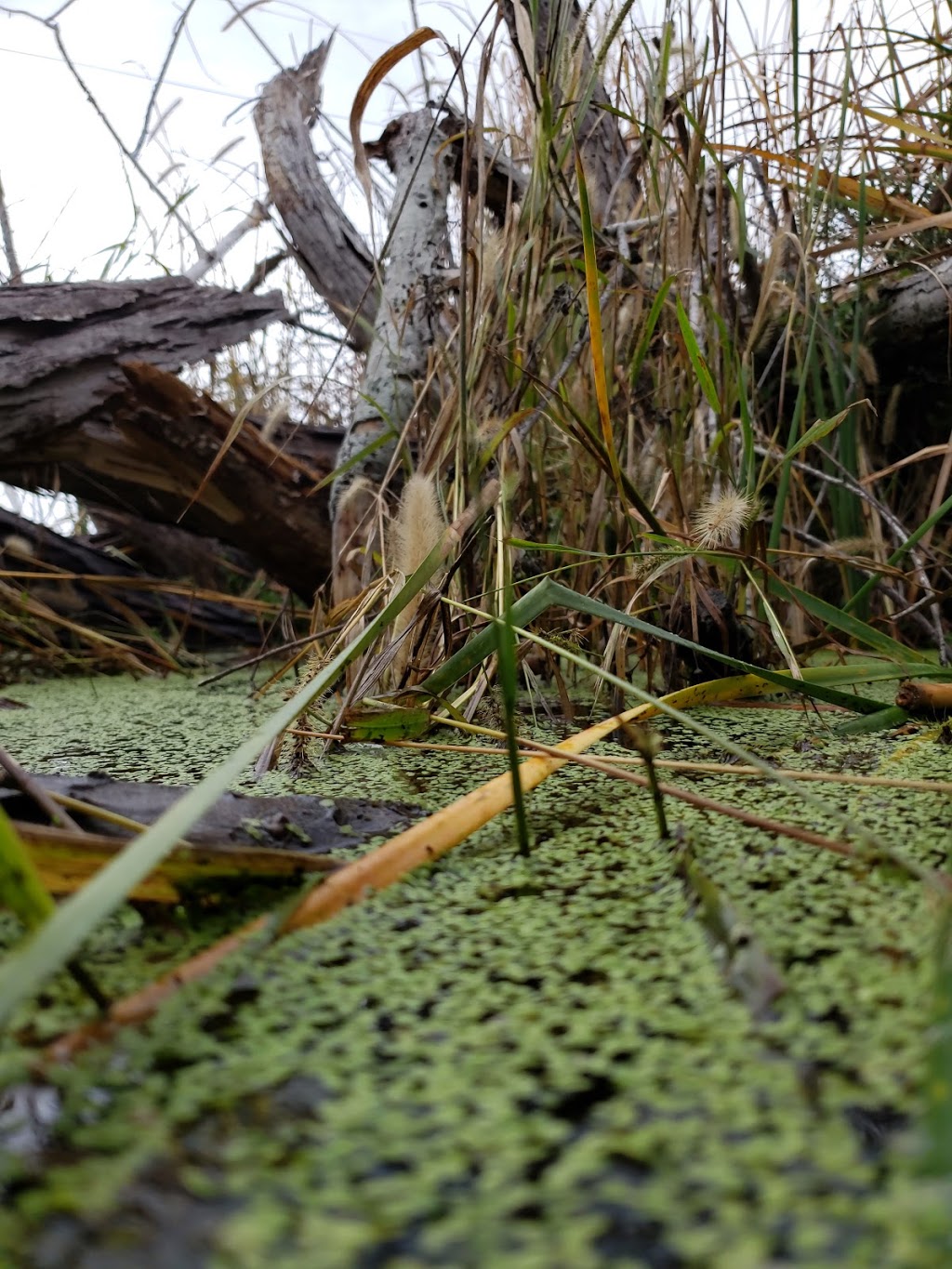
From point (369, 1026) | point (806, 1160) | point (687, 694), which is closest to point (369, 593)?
point (687, 694)

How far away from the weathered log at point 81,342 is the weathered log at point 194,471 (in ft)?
0.17

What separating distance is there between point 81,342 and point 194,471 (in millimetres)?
357

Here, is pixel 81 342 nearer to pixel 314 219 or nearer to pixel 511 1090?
pixel 314 219

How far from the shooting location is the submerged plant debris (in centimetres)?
28

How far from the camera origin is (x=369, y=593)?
3.59 feet

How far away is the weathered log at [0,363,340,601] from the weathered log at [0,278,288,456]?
5 cm

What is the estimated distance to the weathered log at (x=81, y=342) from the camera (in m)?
1.97

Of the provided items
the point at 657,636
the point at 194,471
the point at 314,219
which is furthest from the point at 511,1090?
the point at 314,219

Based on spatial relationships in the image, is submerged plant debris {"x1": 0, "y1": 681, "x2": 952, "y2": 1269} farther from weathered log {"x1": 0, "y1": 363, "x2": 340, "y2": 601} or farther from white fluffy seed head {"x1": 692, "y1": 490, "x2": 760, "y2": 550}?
weathered log {"x1": 0, "y1": 363, "x2": 340, "y2": 601}

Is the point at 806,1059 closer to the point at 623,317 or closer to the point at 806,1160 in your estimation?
the point at 806,1160

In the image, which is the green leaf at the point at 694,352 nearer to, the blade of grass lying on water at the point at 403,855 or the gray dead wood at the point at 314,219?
the blade of grass lying on water at the point at 403,855

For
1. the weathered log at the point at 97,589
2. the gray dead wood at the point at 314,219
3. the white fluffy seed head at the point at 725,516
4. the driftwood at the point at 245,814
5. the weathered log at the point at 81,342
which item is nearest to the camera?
the driftwood at the point at 245,814

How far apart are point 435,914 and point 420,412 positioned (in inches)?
38.7

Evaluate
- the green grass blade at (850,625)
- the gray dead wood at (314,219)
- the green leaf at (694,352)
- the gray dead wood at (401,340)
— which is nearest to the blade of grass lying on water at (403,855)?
the green grass blade at (850,625)
